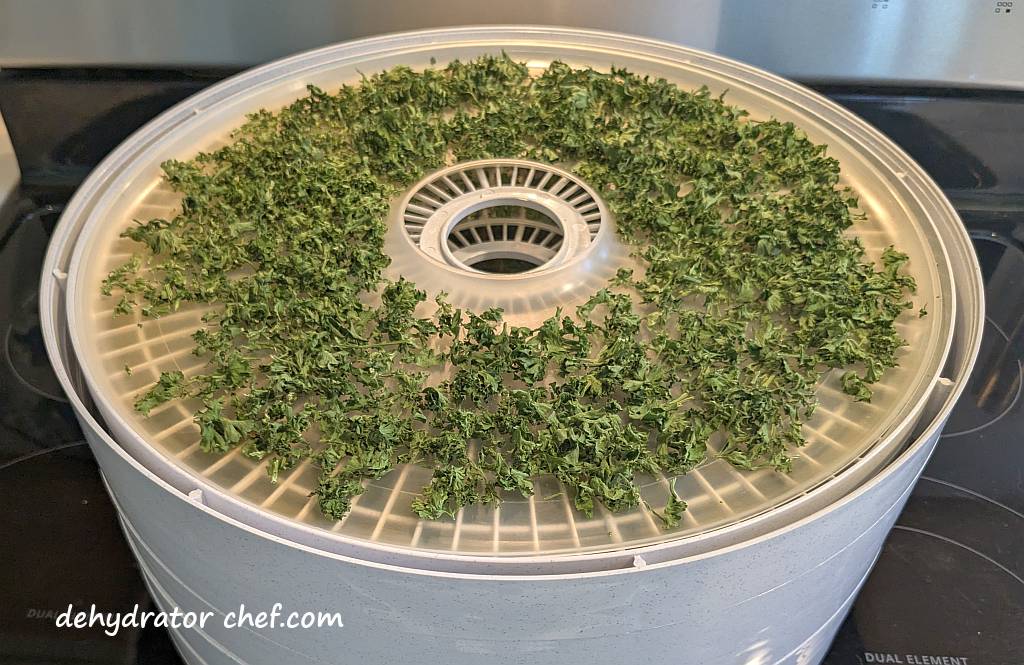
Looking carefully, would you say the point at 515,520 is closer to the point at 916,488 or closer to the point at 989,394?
the point at 916,488

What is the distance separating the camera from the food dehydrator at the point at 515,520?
77 cm

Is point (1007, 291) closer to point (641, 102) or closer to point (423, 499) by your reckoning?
point (641, 102)

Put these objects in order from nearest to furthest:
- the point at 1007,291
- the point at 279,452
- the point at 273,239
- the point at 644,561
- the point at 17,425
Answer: the point at 644,561
the point at 279,452
the point at 273,239
the point at 17,425
the point at 1007,291

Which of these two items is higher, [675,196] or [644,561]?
[675,196]

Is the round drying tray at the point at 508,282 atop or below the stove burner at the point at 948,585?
atop

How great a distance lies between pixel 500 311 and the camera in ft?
3.43

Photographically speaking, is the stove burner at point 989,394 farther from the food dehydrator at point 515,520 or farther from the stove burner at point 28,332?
the stove burner at point 28,332

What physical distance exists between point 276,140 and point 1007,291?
Result: 1.37m

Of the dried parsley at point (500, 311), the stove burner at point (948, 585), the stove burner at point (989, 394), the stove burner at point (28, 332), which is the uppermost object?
the dried parsley at point (500, 311)

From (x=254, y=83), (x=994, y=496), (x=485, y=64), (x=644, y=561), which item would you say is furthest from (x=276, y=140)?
(x=994, y=496)

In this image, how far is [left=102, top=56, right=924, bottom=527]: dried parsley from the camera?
2.97 feet

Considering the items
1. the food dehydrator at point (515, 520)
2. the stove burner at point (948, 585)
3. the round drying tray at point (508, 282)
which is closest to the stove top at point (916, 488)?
the stove burner at point (948, 585)

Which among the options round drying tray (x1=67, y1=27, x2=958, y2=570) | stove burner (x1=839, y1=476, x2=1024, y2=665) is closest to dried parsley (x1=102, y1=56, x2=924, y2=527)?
round drying tray (x1=67, y1=27, x2=958, y2=570)

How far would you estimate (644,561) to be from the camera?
0.76 m
